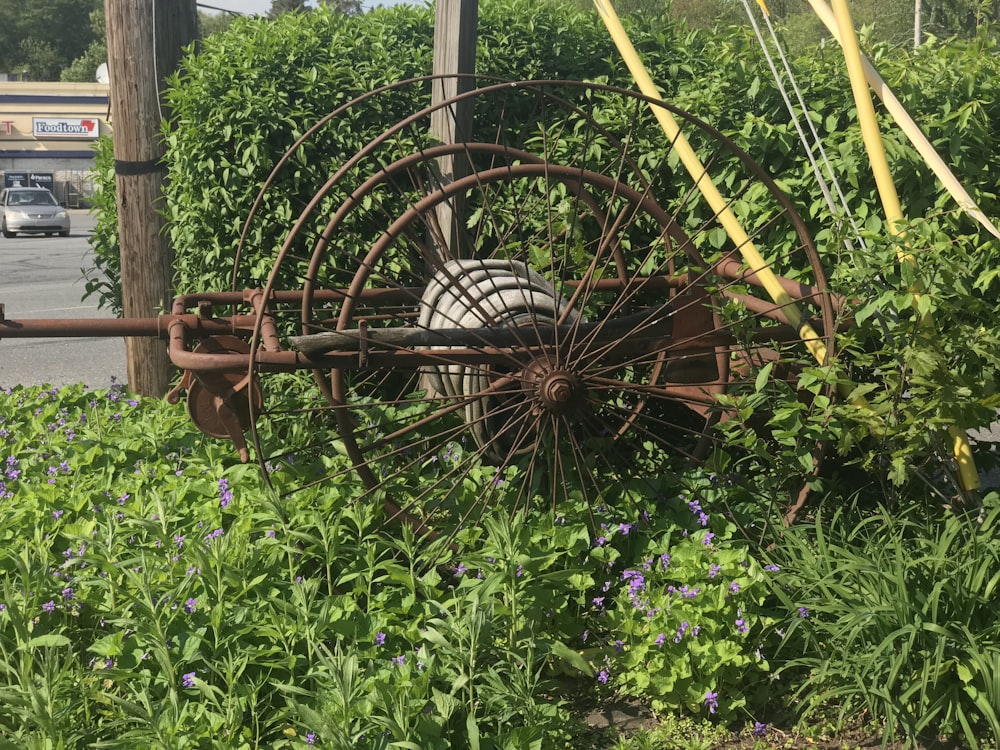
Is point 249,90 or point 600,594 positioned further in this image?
point 249,90

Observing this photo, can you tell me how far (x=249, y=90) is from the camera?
493 centimetres

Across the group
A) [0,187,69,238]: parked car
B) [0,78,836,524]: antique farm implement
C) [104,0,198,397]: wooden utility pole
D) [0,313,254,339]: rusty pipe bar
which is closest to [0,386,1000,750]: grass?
[0,78,836,524]: antique farm implement

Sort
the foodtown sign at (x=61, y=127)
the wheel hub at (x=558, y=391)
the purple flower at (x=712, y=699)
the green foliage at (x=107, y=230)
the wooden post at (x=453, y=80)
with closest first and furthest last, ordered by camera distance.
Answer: the purple flower at (x=712, y=699), the wheel hub at (x=558, y=391), the wooden post at (x=453, y=80), the green foliage at (x=107, y=230), the foodtown sign at (x=61, y=127)

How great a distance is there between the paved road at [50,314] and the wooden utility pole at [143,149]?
0.31m

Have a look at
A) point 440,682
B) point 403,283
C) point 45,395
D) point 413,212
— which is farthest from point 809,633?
point 45,395

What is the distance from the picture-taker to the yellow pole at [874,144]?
3.37 m

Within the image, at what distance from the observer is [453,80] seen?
466cm

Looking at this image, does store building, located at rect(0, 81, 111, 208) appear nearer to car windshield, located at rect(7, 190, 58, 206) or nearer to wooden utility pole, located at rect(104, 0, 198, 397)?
car windshield, located at rect(7, 190, 58, 206)

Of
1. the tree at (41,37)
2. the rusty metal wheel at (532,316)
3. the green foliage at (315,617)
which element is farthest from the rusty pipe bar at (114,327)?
the tree at (41,37)

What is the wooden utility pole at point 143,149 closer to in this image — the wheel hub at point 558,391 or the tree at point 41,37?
the wheel hub at point 558,391

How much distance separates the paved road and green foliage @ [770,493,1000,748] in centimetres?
397

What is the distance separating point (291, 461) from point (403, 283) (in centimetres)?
117

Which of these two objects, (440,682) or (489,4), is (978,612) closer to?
(440,682)

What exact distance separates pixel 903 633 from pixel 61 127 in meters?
54.2
